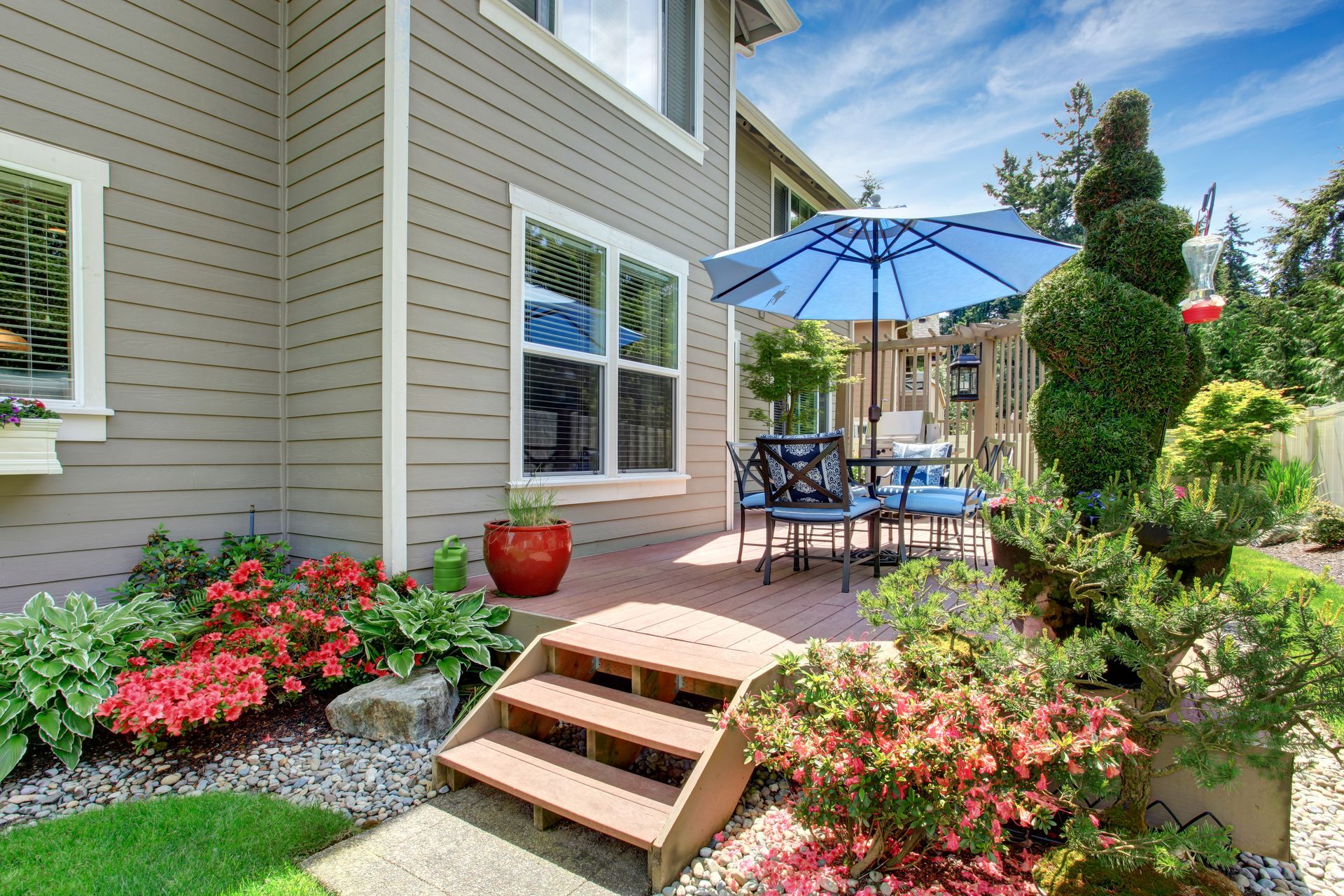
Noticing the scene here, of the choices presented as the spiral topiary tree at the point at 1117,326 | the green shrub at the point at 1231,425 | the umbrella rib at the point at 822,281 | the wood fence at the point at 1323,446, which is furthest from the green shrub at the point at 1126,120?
the wood fence at the point at 1323,446

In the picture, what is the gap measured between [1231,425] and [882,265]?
5888 mm

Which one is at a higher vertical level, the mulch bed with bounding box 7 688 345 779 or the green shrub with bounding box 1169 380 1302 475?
the green shrub with bounding box 1169 380 1302 475

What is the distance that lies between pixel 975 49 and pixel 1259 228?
22422mm

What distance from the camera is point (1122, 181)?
138 inches

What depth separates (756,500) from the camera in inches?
163

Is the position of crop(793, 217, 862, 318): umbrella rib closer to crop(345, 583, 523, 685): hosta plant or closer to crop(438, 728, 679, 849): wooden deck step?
crop(345, 583, 523, 685): hosta plant

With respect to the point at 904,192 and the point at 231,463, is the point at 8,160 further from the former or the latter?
the point at 904,192

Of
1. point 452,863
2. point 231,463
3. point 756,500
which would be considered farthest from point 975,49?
point 452,863

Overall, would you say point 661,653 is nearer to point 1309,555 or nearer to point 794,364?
point 794,364

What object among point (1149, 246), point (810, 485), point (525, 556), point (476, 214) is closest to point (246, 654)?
point (525, 556)

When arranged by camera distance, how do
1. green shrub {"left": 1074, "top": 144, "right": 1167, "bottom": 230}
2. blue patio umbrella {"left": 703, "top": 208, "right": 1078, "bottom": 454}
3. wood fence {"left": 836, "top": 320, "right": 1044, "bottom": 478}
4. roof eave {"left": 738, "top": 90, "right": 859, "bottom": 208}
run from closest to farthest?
green shrub {"left": 1074, "top": 144, "right": 1167, "bottom": 230} < blue patio umbrella {"left": 703, "top": 208, "right": 1078, "bottom": 454} < wood fence {"left": 836, "top": 320, "right": 1044, "bottom": 478} < roof eave {"left": 738, "top": 90, "right": 859, "bottom": 208}

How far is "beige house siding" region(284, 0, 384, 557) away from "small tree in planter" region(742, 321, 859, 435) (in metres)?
4.08

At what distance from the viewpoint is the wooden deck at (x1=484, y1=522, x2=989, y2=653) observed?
2.67 meters

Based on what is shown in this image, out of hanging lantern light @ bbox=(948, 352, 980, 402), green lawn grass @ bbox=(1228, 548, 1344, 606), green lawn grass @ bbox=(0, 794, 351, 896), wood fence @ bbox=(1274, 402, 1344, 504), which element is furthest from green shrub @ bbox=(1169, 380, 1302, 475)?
green lawn grass @ bbox=(0, 794, 351, 896)
